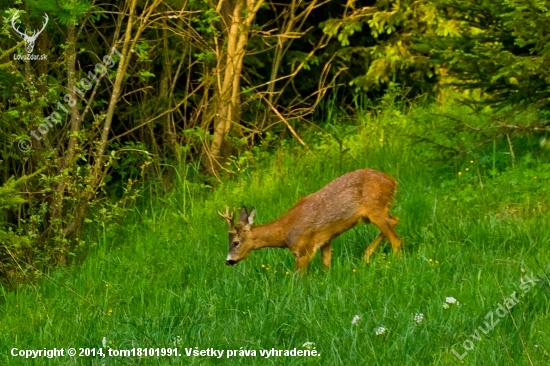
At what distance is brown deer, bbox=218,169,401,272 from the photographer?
9.02m

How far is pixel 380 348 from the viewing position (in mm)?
6559

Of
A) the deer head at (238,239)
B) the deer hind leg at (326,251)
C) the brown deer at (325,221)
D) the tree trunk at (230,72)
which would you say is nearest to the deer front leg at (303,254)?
the brown deer at (325,221)

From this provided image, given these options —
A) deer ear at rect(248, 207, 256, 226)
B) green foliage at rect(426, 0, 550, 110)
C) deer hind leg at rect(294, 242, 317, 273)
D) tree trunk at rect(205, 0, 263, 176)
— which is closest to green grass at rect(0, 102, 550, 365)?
deer hind leg at rect(294, 242, 317, 273)

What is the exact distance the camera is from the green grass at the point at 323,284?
671cm

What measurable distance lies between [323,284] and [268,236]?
1293 mm

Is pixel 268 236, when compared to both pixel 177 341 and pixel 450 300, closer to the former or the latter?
pixel 177 341

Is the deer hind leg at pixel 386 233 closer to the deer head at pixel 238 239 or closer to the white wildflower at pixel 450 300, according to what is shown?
the deer head at pixel 238 239

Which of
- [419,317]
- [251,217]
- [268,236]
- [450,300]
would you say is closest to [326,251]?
[268,236]

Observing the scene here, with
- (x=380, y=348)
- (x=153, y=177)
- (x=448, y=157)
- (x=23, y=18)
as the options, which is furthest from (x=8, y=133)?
(x=380, y=348)

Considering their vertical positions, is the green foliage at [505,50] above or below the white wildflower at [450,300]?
above

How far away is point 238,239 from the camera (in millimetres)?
9141

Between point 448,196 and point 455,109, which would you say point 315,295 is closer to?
point 448,196

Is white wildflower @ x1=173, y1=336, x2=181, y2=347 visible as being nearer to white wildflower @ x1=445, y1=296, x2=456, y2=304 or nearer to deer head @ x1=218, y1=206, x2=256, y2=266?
white wildflower @ x1=445, y1=296, x2=456, y2=304

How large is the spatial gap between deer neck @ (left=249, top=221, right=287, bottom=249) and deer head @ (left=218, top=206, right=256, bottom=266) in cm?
6
